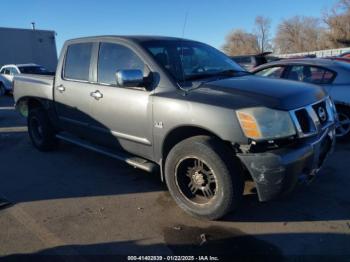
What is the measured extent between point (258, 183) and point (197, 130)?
0.81 m

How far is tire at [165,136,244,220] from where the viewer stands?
3.29 metres

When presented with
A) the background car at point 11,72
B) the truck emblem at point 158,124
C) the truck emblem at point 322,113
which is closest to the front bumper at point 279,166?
the truck emblem at point 322,113

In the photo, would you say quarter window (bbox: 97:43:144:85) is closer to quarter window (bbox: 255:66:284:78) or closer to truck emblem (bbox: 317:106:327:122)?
truck emblem (bbox: 317:106:327:122)

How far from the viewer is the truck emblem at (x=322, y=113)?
11.9ft

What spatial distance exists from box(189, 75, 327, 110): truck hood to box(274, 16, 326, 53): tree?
68.6m

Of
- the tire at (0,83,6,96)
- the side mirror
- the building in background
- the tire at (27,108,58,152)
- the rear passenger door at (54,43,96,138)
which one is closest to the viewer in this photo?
the side mirror

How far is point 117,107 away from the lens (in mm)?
4270

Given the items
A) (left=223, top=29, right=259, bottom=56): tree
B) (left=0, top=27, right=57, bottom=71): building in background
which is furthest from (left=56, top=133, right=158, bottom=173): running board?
(left=223, top=29, right=259, bottom=56): tree

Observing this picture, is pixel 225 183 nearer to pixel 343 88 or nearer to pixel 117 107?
pixel 117 107

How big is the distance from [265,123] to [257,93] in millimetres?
382

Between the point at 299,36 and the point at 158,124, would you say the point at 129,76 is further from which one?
the point at 299,36

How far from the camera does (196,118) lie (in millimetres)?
3396

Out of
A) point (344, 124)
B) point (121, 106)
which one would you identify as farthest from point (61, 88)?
point (344, 124)

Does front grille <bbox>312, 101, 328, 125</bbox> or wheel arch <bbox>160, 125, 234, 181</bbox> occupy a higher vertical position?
front grille <bbox>312, 101, 328, 125</bbox>
